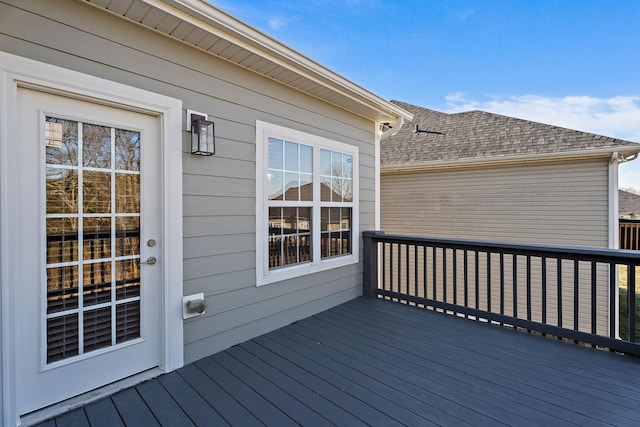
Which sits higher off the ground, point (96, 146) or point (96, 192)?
point (96, 146)

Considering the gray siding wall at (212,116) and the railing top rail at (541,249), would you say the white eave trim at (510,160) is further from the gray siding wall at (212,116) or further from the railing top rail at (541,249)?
the gray siding wall at (212,116)

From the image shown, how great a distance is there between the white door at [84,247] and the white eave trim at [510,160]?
250 inches

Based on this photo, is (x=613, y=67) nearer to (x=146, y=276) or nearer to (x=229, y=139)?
(x=229, y=139)

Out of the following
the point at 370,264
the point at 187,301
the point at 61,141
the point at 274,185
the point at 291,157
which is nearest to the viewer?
the point at 61,141

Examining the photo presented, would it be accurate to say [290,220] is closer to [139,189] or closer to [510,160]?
[139,189]

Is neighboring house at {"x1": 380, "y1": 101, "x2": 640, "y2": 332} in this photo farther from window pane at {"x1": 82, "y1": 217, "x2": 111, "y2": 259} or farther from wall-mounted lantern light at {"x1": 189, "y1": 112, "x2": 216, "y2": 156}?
window pane at {"x1": 82, "y1": 217, "x2": 111, "y2": 259}

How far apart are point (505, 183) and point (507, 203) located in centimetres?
43

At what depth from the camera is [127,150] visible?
7.22 feet

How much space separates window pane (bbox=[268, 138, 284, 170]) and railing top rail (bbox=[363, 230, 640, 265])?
180 centimetres

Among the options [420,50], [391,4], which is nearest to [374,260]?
[391,4]

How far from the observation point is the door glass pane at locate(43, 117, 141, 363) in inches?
75.1

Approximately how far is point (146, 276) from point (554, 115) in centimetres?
1609

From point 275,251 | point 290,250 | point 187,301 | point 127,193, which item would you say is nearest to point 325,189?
point 290,250

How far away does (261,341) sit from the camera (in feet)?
9.50
